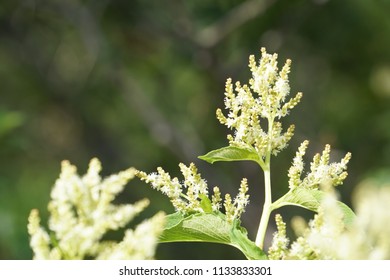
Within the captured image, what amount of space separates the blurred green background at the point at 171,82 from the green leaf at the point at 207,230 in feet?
11.5

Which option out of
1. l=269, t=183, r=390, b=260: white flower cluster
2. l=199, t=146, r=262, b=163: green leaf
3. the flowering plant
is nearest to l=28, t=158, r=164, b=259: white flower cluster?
the flowering plant

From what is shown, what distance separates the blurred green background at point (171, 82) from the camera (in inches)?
314

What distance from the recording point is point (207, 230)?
1.37 metres

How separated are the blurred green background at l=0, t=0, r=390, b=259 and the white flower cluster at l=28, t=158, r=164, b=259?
3.79 metres

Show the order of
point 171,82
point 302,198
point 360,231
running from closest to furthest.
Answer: point 360,231 → point 302,198 → point 171,82

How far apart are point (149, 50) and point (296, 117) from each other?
2554mm

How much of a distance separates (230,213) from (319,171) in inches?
6.8

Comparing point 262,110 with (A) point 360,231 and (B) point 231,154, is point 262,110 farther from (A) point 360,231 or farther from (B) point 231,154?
(A) point 360,231

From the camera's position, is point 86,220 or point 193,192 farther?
point 193,192

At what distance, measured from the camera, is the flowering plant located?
1.03 meters

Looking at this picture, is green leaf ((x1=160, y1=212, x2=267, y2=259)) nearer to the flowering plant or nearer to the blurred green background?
the flowering plant

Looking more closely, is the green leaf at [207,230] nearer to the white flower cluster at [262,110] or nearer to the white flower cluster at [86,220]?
the white flower cluster at [262,110]

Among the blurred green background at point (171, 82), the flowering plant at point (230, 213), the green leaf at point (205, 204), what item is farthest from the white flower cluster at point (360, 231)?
the blurred green background at point (171, 82)

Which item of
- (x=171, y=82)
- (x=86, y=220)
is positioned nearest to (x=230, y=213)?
(x=86, y=220)
